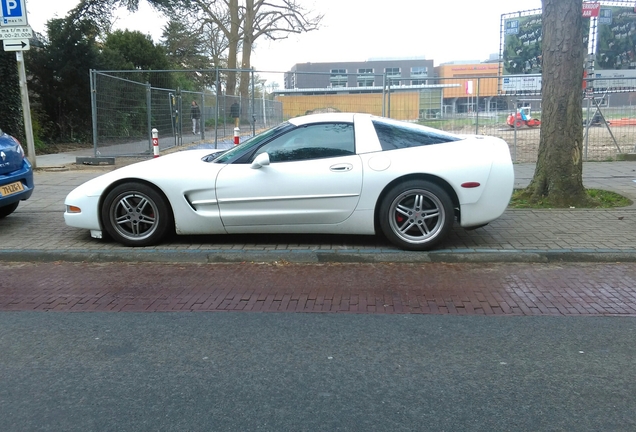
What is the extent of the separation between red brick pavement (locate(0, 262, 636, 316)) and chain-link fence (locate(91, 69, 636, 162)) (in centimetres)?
824

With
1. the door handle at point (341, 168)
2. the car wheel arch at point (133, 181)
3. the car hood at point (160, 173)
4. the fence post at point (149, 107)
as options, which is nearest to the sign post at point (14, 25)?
the fence post at point (149, 107)

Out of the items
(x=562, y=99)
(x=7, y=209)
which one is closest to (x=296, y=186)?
(x=562, y=99)

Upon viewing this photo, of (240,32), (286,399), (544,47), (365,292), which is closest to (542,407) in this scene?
(286,399)

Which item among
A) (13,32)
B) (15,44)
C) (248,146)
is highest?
(13,32)

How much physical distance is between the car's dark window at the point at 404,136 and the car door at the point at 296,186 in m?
0.35

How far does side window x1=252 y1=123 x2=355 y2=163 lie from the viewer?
6430 mm

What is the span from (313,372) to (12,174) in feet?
18.0

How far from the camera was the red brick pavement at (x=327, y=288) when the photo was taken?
4859mm

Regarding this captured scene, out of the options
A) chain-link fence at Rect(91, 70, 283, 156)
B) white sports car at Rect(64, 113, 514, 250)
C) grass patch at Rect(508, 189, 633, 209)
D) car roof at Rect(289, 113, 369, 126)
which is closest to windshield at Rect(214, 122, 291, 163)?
white sports car at Rect(64, 113, 514, 250)

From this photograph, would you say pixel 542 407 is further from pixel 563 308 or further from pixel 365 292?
pixel 365 292

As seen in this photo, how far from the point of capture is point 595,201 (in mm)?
8414

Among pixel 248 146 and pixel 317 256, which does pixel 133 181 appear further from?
pixel 317 256

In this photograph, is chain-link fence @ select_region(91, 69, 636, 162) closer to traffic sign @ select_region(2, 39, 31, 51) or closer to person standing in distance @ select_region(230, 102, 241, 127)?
person standing in distance @ select_region(230, 102, 241, 127)

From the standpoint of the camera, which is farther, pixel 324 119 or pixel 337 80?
pixel 337 80
